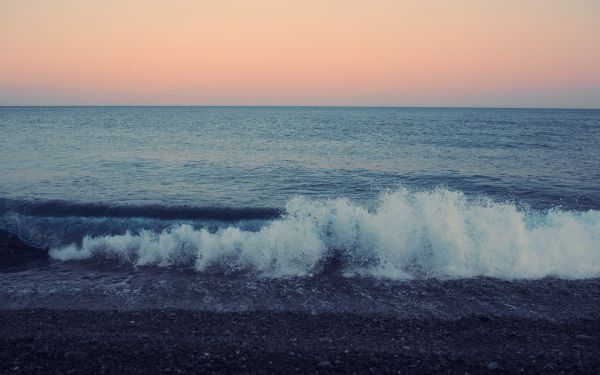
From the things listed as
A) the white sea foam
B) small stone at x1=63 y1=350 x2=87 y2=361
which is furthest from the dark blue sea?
small stone at x1=63 y1=350 x2=87 y2=361

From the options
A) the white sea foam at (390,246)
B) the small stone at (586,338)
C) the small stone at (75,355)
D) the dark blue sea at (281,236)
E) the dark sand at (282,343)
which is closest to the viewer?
the dark sand at (282,343)

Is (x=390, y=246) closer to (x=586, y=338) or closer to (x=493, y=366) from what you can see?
(x=586, y=338)

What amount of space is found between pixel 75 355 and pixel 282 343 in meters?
2.95

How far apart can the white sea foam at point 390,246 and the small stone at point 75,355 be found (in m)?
3.76

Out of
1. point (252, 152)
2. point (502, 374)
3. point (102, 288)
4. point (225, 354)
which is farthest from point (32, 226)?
point (252, 152)

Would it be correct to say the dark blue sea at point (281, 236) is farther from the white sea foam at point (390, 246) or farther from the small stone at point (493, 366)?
the small stone at point (493, 366)

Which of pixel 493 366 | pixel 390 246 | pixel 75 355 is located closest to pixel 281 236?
pixel 390 246

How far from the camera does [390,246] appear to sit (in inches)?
396

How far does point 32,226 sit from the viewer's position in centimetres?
1250

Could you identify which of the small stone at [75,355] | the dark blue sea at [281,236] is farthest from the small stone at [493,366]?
the small stone at [75,355]

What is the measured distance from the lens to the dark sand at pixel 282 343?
5.43 metres

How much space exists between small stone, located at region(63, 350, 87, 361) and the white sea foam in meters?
3.76

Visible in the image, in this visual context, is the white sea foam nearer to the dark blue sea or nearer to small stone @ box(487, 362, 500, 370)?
the dark blue sea

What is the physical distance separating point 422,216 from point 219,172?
42.2ft
